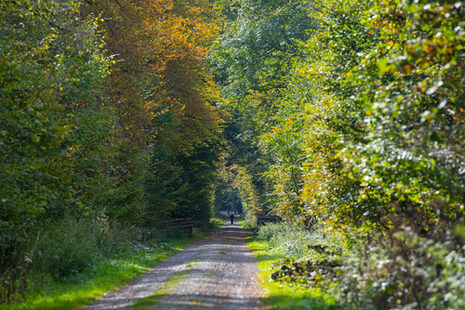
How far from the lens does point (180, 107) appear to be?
31359mm

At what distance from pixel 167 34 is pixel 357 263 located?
70.9 ft

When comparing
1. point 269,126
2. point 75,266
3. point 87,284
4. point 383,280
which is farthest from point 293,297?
point 269,126

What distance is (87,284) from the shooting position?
12430mm

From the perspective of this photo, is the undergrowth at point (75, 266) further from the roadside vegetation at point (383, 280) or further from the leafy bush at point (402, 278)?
the leafy bush at point (402, 278)

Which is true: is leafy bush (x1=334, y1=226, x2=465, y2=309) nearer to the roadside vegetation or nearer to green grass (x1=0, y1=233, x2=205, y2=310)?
the roadside vegetation

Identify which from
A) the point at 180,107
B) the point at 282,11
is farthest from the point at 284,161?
the point at 282,11

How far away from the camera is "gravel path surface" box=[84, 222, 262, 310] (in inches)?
395

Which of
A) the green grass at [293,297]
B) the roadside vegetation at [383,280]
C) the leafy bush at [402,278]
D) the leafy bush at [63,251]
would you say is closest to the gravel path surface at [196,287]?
the green grass at [293,297]

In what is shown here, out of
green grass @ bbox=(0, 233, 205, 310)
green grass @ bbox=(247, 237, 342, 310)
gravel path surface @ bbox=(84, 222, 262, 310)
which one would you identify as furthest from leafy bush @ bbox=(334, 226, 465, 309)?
green grass @ bbox=(0, 233, 205, 310)

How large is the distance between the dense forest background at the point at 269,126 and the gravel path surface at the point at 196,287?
7.45 ft

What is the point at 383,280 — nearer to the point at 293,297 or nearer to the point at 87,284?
the point at 293,297

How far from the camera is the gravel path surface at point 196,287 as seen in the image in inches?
395

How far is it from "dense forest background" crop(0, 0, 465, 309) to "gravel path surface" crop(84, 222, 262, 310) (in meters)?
2.27

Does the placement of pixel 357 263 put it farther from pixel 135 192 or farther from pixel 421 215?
pixel 135 192
